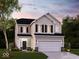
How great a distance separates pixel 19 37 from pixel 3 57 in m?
18.1

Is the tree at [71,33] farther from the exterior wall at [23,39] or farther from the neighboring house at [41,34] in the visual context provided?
the exterior wall at [23,39]

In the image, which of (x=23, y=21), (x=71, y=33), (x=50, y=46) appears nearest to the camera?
(x=50, y=46)

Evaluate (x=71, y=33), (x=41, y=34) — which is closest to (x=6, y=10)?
(x=41, y=34)

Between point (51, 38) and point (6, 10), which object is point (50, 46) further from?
point (6, 10)

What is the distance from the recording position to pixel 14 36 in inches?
2389

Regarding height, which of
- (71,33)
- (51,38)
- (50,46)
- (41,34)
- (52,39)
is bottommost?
(50,46)

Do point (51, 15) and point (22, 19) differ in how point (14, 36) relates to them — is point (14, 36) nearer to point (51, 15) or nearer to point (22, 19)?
point (22, 19)

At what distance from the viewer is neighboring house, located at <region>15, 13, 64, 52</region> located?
55094 millimetres

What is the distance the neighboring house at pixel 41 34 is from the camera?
5509 centimetres

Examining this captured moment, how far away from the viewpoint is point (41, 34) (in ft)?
182

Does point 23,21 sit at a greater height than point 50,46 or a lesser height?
greater

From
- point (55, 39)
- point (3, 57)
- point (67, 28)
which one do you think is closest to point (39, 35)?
point (55, 39)

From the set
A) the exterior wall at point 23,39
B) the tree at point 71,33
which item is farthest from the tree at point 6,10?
the tree at point 71,33

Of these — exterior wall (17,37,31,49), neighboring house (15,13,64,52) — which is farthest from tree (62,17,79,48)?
exterior wall (17,37,31,49)
